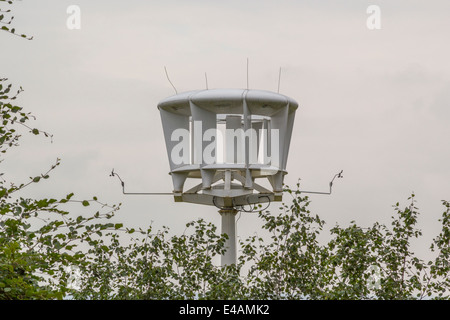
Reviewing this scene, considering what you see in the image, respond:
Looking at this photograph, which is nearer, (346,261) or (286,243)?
(346,261)

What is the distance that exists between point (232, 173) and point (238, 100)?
9.39ft

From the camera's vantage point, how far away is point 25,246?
5836 millimetres

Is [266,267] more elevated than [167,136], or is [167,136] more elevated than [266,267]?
[167,136]

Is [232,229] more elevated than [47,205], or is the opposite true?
[47,205]

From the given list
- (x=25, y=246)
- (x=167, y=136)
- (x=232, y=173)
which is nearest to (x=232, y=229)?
(x=232, y=173)

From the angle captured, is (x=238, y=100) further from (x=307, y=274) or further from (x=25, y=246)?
(x=25, y=246)
